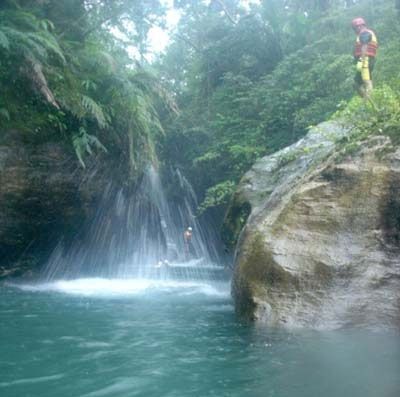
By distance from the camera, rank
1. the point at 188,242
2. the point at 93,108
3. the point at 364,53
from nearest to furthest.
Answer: the point at 364,53 < the point at 93,108 < the point at 188,242

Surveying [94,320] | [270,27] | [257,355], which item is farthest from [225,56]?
[257,355]

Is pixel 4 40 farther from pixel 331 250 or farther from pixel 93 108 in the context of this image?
pixel 331 250

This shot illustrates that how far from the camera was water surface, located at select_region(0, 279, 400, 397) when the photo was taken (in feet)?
12.2

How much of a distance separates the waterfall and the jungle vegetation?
4.28 feet

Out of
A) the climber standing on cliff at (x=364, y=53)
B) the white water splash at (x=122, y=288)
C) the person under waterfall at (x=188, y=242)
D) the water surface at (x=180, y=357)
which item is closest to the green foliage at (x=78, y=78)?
the white water splash at (x=122, y=288)

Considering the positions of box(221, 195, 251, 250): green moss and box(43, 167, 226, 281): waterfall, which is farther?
box(43, 167, 226, 281): waterfall

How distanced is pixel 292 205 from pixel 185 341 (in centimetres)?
227

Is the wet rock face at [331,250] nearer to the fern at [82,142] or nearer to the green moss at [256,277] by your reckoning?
the green moss at [256,277]

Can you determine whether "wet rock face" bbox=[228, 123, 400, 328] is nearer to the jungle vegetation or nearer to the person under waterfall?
the jungle vegetation

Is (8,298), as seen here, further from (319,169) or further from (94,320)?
(319,169)

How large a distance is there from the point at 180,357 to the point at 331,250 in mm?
2376

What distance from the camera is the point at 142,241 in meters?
17.2

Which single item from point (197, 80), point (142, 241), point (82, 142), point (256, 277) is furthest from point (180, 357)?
point (197, 80)

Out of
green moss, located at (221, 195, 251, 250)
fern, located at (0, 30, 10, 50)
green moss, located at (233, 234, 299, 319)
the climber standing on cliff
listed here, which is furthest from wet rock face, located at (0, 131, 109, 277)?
the climber standing on cliff
